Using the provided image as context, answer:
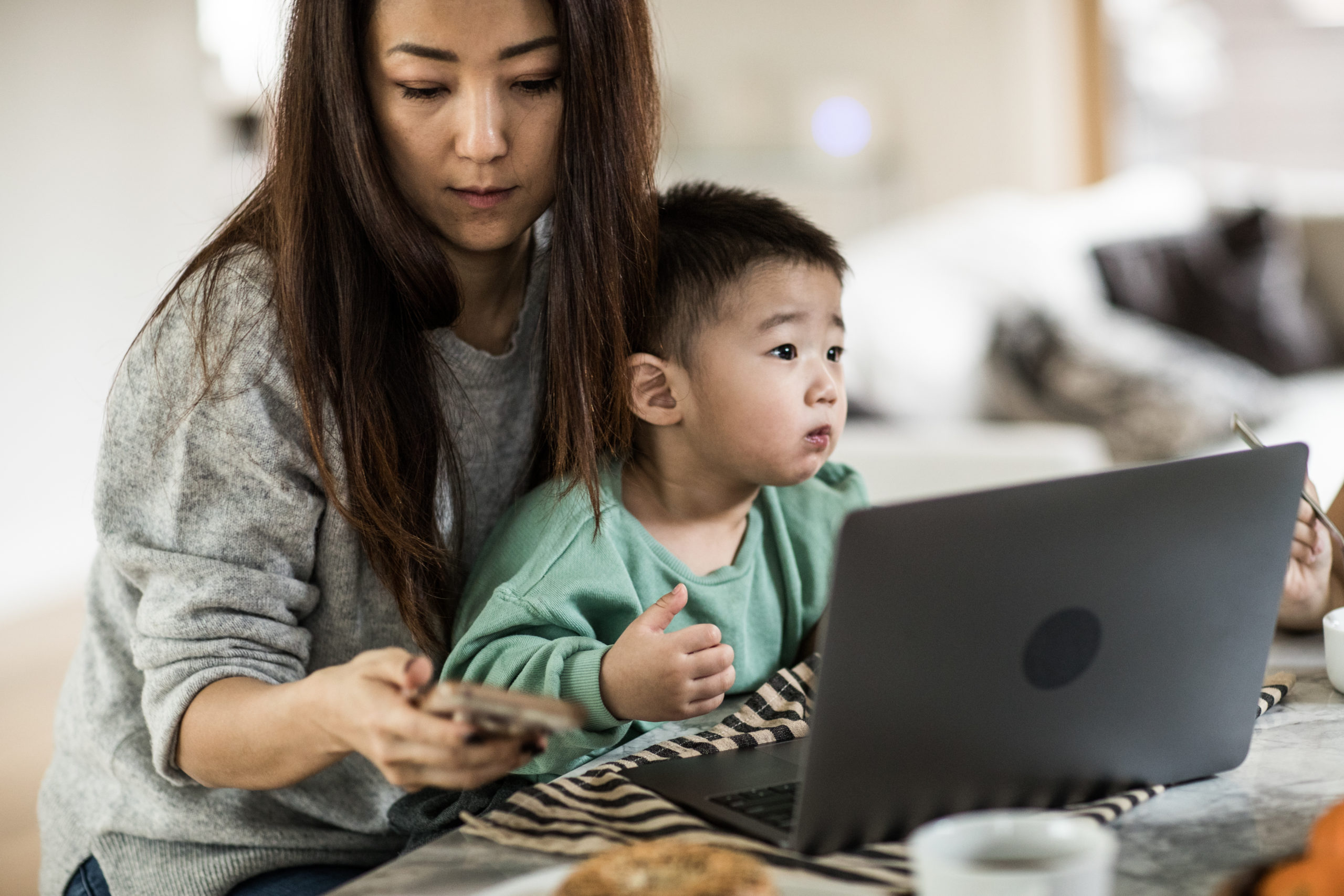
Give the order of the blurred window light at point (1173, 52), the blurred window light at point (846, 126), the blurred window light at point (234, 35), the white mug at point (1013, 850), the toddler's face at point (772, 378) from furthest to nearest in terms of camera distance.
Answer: the blurred window light at point (846, 126), the blurred window light at point (1173, 52), the blurred window light at point (234, 35), the toddler's face at point (772, 378), the white mug at point (1013, 850)

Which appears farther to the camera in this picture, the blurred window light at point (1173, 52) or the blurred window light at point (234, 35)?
the blurred window light at point (1173, 52)

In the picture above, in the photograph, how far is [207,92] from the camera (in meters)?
4.50

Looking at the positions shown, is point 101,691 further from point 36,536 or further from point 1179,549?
point 36,536

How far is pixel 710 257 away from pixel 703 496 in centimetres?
22

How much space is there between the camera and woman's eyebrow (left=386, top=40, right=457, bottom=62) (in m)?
1.00

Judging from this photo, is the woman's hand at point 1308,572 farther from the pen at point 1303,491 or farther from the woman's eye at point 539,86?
the woman's eye at point 539,86

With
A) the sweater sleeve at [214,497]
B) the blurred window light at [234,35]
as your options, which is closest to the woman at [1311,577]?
the sweater sleeve at [214,497]

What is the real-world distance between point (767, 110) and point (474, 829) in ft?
17.6

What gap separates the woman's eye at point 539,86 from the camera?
105 cm

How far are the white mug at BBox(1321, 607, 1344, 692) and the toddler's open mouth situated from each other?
42 centimetres

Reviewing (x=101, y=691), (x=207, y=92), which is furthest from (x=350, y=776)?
(x=207, y=92)

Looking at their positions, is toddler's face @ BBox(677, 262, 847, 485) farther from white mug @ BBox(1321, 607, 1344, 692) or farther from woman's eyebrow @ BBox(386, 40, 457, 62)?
white mug @ BBox(1321, 607, 1344, 692)

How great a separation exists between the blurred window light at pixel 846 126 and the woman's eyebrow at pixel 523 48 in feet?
16.1

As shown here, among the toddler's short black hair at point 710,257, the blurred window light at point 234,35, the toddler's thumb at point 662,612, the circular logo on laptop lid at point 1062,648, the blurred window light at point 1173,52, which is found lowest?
the toddler's thumb at point 662,612
